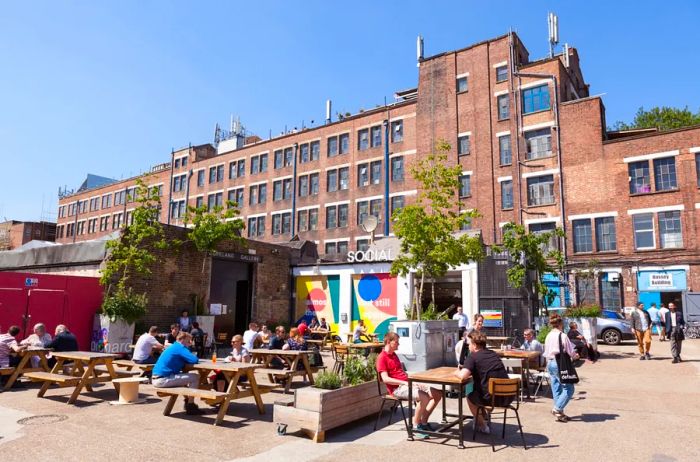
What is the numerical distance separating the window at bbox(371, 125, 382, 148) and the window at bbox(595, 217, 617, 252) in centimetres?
1733

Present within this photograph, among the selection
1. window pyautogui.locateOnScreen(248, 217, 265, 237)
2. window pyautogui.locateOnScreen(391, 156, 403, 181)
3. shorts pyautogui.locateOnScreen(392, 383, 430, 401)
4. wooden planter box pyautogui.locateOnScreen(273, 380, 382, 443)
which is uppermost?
window pyautogui.locateOnScreen(391, 156, 403, 181)

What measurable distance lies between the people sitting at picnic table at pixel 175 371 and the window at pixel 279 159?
127 feet

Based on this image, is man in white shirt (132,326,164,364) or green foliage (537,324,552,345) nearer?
man in white shirt (132,326,164,364)

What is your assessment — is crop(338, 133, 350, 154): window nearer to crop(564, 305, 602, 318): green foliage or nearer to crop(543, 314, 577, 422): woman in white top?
crop(564, 305, 602, 318): green foliage

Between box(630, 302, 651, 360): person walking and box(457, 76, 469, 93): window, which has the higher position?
box(457, 76, 469, 93): window

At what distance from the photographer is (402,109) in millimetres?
39438

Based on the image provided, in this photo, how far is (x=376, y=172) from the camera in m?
40.1

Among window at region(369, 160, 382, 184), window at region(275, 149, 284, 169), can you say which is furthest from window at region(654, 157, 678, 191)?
window at region(275, 149, 284, 169)

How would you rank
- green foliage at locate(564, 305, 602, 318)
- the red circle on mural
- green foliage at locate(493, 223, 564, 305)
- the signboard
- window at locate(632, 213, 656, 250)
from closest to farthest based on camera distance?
green foliage at locate(564, 305, 602, 318) < green foliage at locate(493, 223, 564, 305) < the signboard < the red circle on mural < window at locate(632, 213, 656, 250)

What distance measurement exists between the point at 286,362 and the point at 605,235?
25.1 meters

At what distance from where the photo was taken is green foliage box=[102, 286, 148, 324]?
14.8 m

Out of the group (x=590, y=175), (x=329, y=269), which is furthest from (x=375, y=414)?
(x=590, y=175)

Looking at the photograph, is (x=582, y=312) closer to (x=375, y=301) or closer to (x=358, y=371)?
(x=375, y=301)

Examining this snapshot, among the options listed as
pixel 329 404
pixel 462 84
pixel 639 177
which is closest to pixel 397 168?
pixel 462 84
